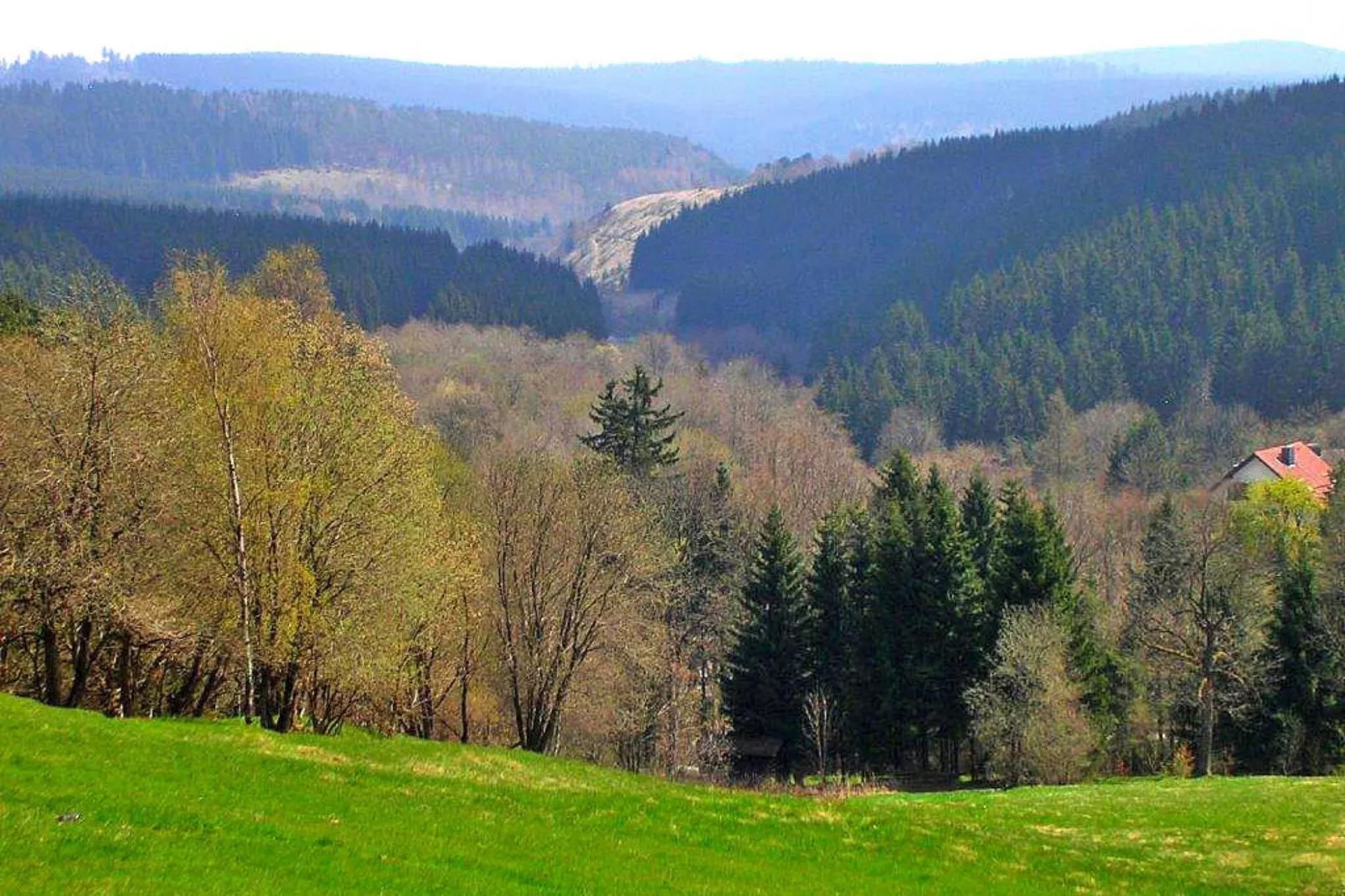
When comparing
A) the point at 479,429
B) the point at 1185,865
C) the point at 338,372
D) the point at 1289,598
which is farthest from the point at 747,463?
the point at 1185,865

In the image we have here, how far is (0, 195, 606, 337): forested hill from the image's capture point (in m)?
149

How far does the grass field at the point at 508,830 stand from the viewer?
14.2 meters

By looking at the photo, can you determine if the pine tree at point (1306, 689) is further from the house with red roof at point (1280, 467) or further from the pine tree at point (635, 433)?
the house with red roof at point (1280, 467)

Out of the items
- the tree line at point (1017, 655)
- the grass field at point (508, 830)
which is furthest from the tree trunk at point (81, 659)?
the tree line at point (1017, 655)

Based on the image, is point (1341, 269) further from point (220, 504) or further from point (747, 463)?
point (220, 504)

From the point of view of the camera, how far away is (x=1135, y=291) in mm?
145750

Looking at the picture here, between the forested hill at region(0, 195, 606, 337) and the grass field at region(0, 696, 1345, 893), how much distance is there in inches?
4584

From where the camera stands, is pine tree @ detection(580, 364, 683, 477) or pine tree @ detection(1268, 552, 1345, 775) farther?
pine tree @ detection(580, 364, 683, 477)

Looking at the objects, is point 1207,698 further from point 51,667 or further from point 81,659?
point 51,667

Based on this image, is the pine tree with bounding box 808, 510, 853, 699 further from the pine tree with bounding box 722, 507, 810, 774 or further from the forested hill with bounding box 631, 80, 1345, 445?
the forested hill with bounding box 631, 80, 1345, 445

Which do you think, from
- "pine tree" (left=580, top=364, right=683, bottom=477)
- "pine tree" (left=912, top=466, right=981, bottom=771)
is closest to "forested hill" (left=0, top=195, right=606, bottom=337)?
"pine tree" (left=580, top=364, right=683, bottom=477)

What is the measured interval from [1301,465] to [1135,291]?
5711 centimetres

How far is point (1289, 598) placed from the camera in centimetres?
4694

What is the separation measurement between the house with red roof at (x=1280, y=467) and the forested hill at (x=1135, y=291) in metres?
28.6
